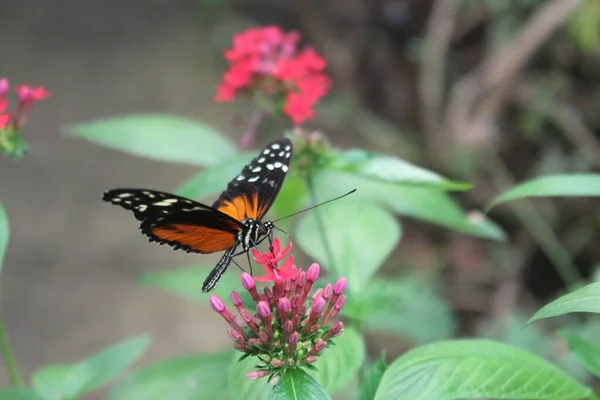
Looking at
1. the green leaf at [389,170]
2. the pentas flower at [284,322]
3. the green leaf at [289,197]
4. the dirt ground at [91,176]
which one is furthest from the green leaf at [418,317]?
the dirt ground at [91,176]

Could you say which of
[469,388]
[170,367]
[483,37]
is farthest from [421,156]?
[469,388]

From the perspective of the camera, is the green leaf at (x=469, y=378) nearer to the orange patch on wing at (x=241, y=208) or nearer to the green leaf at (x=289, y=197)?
the orange patch on wing at (x=241, y=208)

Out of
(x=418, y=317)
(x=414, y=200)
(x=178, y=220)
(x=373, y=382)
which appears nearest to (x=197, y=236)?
(x=178, y=220)

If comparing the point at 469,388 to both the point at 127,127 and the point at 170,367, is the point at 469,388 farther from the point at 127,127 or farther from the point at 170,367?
the point at 127,127

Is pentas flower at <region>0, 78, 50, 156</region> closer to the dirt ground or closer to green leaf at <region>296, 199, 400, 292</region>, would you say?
green leaf at <region>296, 199, 400, 292</region>

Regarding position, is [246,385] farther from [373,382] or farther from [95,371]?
[95,371]

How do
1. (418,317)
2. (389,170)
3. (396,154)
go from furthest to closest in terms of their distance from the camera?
(396,154) → (418,317) → (389,170)
